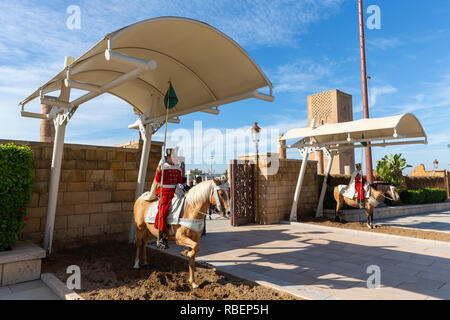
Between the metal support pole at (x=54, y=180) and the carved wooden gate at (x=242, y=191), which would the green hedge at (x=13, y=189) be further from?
the carved wooden gate at (x=242, y=191)

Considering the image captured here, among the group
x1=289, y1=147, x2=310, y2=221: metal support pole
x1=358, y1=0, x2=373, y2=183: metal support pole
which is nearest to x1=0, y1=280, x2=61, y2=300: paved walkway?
x1=289, y1=147, x2=310, y2=221: metal support pole

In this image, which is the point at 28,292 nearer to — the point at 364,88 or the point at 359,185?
the point at 359,185

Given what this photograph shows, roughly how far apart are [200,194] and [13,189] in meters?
3.37

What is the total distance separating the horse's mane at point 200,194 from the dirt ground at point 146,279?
126 centimetres

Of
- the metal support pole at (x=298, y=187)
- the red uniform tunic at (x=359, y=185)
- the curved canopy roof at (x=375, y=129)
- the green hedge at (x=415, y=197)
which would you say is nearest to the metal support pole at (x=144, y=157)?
the curved canopy roof at (x=375, y=129)

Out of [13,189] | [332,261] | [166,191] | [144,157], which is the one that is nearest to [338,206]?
[332,261]

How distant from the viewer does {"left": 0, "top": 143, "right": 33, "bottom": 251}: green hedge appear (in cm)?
448

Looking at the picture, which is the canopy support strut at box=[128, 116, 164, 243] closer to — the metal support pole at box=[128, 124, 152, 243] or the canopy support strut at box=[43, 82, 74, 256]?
the metal support pole at box=[128, 124, 152, 243]

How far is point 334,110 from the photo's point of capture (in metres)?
32.9

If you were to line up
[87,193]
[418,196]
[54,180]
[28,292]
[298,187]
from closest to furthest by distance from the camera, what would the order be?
[28,292] → [54,180] → [87,193] → [298,187] → [418,196]

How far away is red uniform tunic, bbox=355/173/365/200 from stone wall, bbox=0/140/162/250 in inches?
272

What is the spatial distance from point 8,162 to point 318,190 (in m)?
11.2

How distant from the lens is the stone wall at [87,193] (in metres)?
5.66

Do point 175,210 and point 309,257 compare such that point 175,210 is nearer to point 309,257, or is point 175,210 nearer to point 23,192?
point 23,192
